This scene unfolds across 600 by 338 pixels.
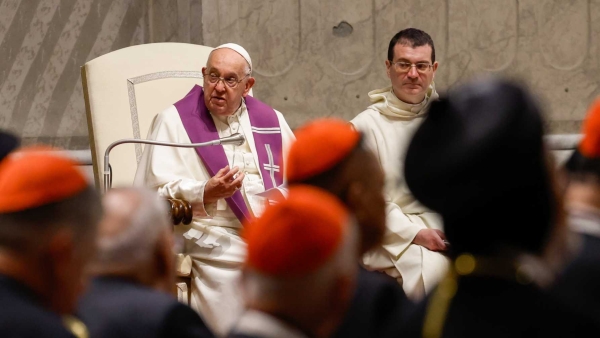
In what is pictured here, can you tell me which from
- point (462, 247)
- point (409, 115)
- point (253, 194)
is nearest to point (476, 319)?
point (462, 247)

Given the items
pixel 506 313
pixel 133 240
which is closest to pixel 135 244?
pixel 133 240

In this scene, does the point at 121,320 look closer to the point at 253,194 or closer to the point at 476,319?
the point at 476,319

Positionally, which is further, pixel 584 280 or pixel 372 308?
pixel 372 308

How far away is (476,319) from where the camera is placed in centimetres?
184

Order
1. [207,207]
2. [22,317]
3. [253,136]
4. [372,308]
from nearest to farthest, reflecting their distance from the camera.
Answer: [22,317]
[372,308]
[207,207]
[253,136]

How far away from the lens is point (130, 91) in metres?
6.12

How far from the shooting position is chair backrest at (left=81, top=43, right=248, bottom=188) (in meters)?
5.94

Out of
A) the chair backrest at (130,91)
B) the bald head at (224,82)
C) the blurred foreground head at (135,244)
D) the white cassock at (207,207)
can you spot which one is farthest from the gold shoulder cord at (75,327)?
the chair backrest at (130,91)

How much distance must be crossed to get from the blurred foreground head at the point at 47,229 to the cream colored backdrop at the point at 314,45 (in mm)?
5971

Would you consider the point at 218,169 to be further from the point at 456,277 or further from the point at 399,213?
the point at 456,277

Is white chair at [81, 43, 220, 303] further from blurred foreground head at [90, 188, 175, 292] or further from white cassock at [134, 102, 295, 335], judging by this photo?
blurred foreground head at [90, 188, 175, 292]

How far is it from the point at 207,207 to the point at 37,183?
3.27m

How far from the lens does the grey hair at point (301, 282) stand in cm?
181

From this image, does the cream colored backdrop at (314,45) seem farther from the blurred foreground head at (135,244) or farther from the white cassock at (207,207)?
the blurred foreground head at (135,244)
